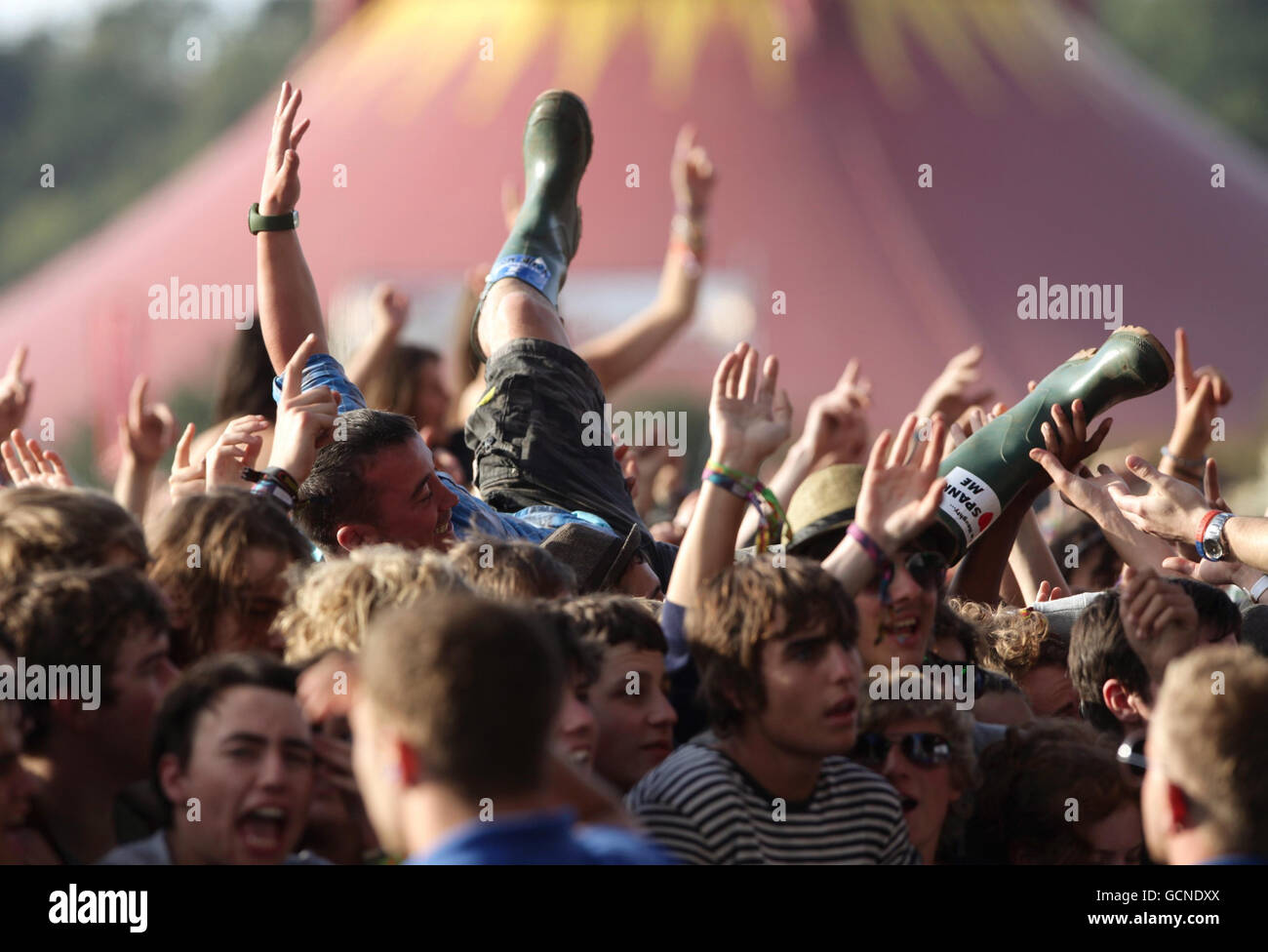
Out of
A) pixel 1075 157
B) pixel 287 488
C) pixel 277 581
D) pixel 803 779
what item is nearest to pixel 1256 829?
pixel 803 779

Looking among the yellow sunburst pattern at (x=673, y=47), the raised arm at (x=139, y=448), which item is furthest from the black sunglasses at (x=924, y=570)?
the yellow sunburst pattern at (x=673, y=47)

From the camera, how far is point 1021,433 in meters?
3.30

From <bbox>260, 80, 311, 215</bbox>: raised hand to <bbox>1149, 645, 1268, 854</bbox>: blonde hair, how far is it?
2.38 metres

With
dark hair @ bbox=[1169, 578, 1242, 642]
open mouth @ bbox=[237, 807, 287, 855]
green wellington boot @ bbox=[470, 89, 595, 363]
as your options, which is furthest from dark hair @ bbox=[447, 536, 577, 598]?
green wellington boot @ bbox=[470, 89, 595, 363]

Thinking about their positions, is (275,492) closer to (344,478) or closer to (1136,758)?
(344,478)

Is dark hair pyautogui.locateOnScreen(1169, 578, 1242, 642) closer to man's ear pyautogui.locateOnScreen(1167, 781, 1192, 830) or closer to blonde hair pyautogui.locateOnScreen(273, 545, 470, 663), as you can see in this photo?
man's ear pyautogui.locateOnScreen(1167, 781, 1192, 830)

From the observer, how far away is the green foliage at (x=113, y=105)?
4228 centimetres

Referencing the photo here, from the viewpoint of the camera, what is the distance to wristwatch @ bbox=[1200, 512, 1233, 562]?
10.7ft

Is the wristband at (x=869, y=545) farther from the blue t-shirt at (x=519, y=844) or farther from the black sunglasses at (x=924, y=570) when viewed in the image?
the blue t-shirt at (x=519, y=844)

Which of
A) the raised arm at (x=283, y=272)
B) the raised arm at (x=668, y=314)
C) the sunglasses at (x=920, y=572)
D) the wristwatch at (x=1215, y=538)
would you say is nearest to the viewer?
the sunglasses at (x=920, y=572)

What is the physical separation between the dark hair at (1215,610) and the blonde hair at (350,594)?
1382 millimetres

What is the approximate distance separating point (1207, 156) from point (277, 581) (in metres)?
12.9

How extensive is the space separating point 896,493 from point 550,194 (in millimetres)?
1824

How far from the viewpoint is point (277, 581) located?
2691mm
